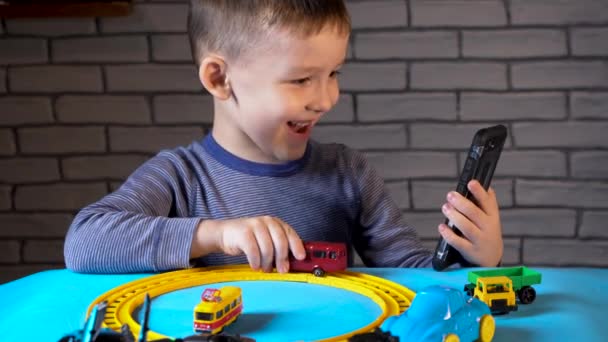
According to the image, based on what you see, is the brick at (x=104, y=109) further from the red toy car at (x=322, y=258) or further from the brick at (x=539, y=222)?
the red toy car at (x=322, y=258)

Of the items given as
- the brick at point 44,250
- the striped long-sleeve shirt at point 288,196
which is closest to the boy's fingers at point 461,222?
the striped long-sleeve shirt at point 288,196

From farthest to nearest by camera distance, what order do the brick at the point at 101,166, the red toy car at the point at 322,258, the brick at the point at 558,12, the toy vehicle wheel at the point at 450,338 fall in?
the brick at the point at 101,166 → the brick at the point at 558,12 → the red toy car at the point at 322,258 → the toy vehicle wheel at the point at 450,338

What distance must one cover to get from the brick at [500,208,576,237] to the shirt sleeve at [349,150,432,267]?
2.58ft

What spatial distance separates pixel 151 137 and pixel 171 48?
0.71ft

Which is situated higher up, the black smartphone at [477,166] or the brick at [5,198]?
the black smartphone at [477,166]

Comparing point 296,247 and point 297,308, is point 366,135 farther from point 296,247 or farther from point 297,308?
point 297,308

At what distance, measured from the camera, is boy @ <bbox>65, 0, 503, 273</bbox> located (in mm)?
894

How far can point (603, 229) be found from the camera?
191 cm

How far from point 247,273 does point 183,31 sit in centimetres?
114

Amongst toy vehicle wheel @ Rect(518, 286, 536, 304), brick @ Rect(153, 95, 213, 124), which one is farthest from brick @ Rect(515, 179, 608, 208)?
toy vehicle wheel @ Rect(518, 286, 536, 304)

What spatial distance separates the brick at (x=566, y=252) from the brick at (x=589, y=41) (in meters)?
0.45

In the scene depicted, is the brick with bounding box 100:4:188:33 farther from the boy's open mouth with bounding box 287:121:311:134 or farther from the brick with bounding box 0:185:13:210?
the boy's open mouth with bounding box 287:121:311:134

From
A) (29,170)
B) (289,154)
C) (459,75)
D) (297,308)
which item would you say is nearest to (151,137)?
(29,170)

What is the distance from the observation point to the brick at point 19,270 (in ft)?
6.52
